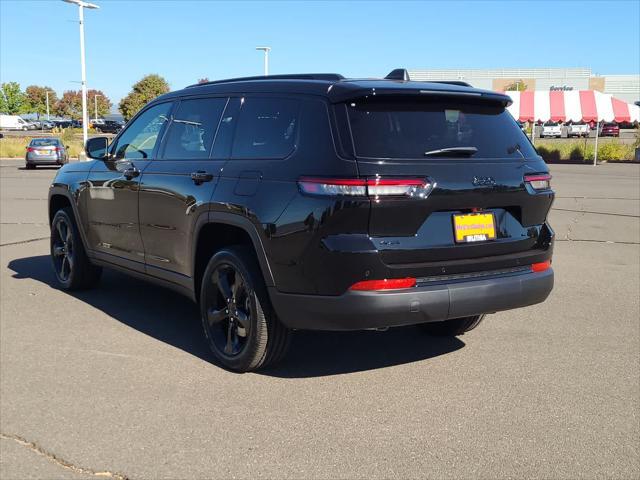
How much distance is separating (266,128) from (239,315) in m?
1.22

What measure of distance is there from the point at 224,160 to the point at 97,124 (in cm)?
7897

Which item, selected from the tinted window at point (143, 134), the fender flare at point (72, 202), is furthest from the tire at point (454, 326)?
the fender flare at point (72, 202)

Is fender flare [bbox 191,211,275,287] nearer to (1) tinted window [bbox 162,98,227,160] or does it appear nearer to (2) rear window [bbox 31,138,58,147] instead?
(1) tinted window [bbox 162,98,227,160]

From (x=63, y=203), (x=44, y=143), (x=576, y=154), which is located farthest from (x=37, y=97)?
(x=63, y=203)

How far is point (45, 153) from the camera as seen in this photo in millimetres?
30562

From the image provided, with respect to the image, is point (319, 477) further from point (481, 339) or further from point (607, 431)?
point (481, 339)

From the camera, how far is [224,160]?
4652 mm

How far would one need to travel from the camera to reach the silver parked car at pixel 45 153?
30547 millimetres

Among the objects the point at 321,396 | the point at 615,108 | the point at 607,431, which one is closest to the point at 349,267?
the point at 321,396

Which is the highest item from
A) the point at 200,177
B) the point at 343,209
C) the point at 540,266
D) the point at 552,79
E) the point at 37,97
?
the point at 552,79

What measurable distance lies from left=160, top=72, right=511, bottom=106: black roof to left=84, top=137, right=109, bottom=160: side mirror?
1.78 meters

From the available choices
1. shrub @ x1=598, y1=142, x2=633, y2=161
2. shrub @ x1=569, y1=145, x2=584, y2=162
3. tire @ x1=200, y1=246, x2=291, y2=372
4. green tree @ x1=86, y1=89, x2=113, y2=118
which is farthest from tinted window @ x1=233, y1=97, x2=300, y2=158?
green tree @ x1=86, y1=89, x2=113, y2=118

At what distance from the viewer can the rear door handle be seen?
469cm

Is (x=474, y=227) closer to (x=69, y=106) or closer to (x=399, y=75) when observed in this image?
(x=399, y=75)
